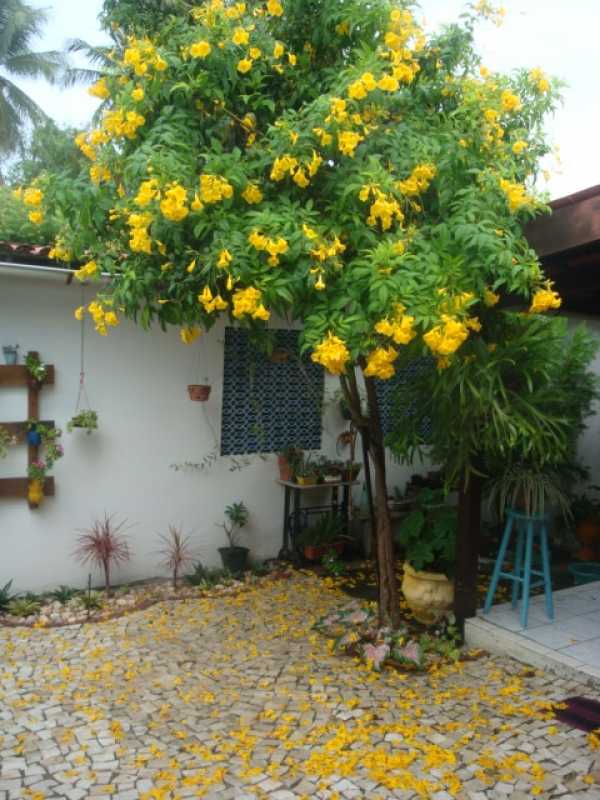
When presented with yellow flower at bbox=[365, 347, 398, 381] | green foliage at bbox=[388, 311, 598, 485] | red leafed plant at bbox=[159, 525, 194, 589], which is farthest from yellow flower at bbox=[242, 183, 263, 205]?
red leafed plant at bbox=[159, 525, 194, 589]

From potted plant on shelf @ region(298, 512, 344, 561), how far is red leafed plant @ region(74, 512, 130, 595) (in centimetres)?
165

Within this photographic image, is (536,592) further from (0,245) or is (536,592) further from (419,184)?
(0,245)

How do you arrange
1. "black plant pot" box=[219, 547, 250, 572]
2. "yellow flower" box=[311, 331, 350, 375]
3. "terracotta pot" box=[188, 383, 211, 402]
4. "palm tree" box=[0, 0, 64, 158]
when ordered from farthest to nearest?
1. "palm tree" box=[0, 0, 64, 158]
2. "black plant pot" box=[219, 547, 250, 572]
3. "terracotta pot" box=[188, 383, 211, 402]
4. "yellow flower" box=[311, 331, 350, 375]

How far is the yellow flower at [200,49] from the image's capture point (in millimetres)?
3566

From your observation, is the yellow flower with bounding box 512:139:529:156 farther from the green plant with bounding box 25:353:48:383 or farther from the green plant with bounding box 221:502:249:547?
the green plant with bounding box 221:502:249:547

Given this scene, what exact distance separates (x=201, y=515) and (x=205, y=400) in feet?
3.47

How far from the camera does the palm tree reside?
20000mm

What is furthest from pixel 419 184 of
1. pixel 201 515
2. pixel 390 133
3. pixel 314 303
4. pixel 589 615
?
pixel 201 515

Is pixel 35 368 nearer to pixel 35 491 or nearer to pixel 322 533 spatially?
pixel 35 491

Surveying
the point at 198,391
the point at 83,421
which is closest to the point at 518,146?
the point at 198,391

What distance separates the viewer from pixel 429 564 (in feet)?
16.7

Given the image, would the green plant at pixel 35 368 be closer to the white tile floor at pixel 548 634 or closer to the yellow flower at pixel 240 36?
the yellow flower at pixel 240 36

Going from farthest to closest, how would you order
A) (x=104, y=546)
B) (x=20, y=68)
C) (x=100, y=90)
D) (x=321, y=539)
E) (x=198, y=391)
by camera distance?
(x=20, y=68)
(x=321, y=539)
(x=198, y=391)
(x=104, y=546)
(x=100, y=90)

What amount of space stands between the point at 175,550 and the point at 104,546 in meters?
0.67
